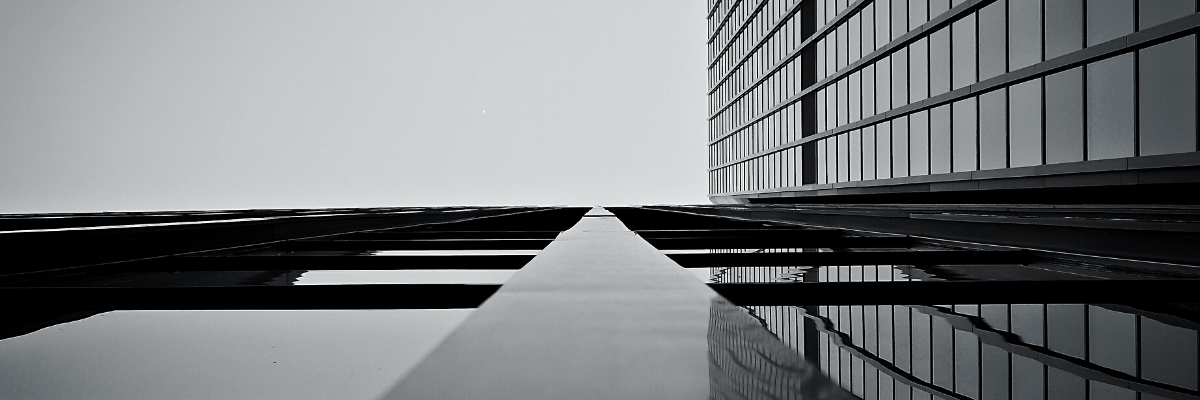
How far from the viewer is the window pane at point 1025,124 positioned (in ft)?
77.9

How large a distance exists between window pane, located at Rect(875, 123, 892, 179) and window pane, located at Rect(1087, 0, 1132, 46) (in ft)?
44.4

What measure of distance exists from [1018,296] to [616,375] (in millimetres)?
2247

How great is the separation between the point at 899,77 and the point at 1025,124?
10381 millimetres

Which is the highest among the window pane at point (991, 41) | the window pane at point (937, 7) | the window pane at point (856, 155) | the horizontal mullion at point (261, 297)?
the window pane at point (937, 7)

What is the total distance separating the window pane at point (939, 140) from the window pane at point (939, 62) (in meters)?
0.95

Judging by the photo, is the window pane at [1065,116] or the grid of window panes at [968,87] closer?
the grid of window panes at [968,87]

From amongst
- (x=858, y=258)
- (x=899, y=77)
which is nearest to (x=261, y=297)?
(x=858, y=258)

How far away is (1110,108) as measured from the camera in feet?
67.2

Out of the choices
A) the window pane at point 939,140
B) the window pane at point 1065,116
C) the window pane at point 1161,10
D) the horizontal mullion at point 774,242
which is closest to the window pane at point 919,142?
the window pane at point 939,140

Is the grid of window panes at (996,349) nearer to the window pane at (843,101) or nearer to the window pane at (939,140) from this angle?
the window pane at (939,140)

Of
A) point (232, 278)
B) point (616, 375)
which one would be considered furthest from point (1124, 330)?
point (232, 278)

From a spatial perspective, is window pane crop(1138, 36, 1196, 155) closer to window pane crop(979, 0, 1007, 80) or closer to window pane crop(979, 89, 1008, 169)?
window pane crop(979, 89, 1008, 169)

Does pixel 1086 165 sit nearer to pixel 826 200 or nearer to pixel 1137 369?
pixel 1137 369

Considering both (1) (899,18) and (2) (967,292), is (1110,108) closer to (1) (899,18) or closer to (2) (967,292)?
(1) (899,18)
